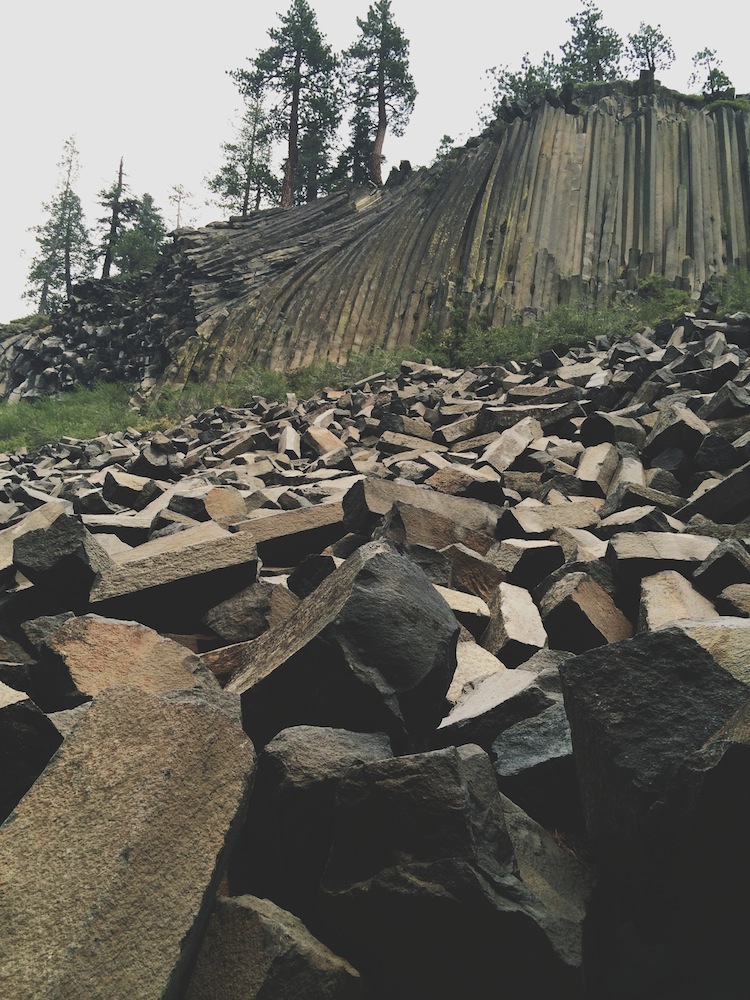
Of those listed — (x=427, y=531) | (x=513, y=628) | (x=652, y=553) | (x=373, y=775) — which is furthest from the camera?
(x=427, y=531)

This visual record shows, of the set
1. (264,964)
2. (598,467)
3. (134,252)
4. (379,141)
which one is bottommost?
(264,964)

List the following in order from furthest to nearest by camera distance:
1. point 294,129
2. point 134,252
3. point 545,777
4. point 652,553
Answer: point 134,252 < point 294,129 < point 652,553 < point 545,777

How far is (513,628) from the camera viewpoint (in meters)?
2.77

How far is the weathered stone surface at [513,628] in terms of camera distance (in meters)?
2.71

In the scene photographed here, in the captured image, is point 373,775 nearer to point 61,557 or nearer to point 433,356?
point 61,557

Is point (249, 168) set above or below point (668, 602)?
above

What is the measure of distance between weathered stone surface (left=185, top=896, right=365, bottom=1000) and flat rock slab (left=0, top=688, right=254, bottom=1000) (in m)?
0.04

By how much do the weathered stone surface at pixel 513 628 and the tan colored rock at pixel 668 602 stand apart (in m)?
0.40

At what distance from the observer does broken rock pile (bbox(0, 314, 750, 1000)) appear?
4.22 feet

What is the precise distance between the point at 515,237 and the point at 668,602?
14.8 m

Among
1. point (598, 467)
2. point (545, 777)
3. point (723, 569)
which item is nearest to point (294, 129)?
point (598, 467)

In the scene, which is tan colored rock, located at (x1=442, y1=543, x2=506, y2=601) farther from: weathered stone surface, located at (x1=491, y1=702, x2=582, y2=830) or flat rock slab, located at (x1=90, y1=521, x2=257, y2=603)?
weathered stone surface, located at (x1=491, y1=702, x2=582, y2=830)

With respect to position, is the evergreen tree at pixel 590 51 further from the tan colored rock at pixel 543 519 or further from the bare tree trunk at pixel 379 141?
the tan colored rock at pixel 543 519

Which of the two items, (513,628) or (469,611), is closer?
(513,628)
